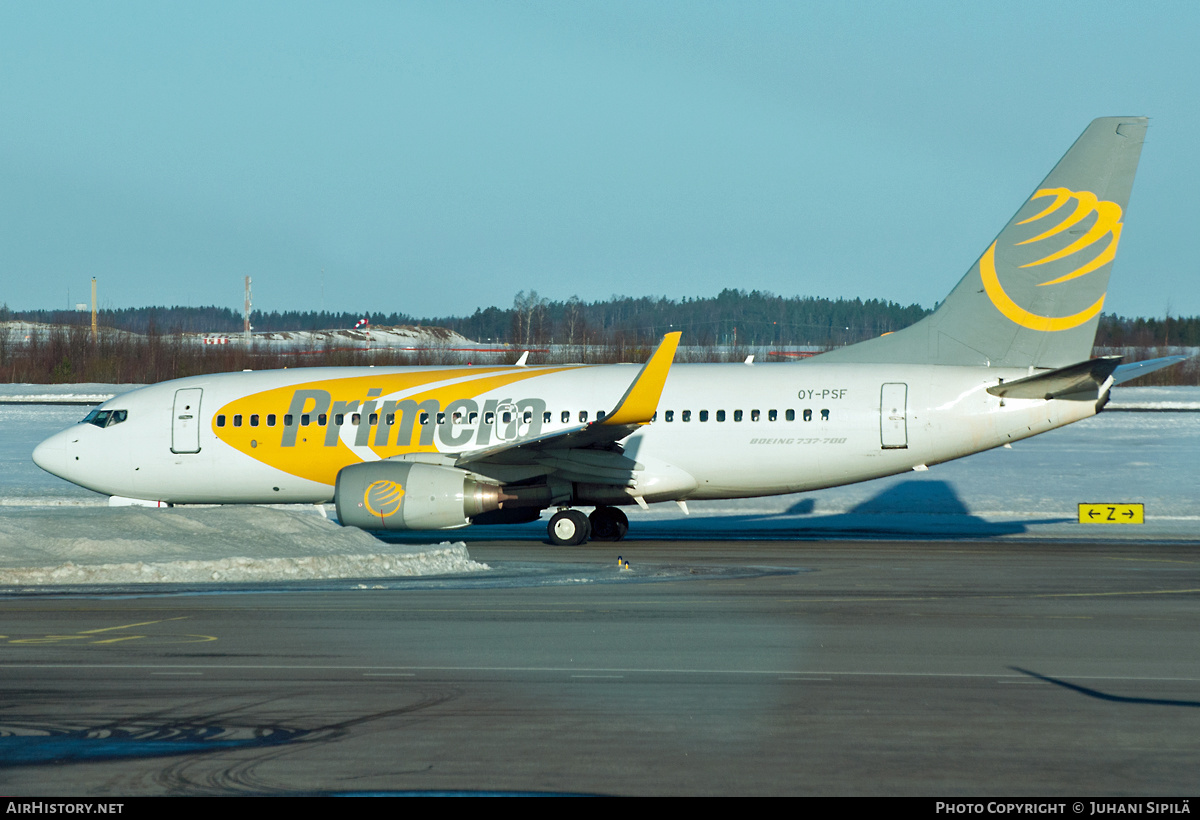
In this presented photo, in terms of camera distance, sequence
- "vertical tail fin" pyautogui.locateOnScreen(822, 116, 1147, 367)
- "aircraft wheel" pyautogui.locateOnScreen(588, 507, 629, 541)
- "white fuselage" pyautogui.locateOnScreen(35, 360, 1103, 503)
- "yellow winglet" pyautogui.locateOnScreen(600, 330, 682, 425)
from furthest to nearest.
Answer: "aircraft wheel" pyautogui.locateOnScreen(588, 507, 629, 541), "white fuselage" pyautogui.locateOnScreen(35, 360, 1103, 503), "vertical tail fin" pyautogui.locateOnScreen(822, 116, 1147, 367), "yellow winglet" pyautogui.locateOnScreen(600, 330, 682, 425)

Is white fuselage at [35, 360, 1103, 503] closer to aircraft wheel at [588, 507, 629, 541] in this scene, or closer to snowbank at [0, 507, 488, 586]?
aircraft wheel at [588, 507, 629, 541]

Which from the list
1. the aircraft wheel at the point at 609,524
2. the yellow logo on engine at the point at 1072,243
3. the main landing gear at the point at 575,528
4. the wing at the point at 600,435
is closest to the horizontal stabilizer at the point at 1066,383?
the yellow logo on engine at the point at 1072,243

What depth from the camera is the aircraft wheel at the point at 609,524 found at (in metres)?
24.6

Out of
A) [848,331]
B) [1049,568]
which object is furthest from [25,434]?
[848,331]

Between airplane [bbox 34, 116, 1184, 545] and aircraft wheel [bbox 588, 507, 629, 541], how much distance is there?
2.2 inches

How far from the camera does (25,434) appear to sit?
152ft

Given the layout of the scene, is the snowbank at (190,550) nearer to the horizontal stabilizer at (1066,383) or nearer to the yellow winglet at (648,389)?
the yellow winglet at (648,389)

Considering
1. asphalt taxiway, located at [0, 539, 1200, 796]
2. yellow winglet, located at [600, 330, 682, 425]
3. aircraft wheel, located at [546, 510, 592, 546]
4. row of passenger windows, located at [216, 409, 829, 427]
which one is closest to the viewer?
asphalt taxiway, located at [0, 539, 1200, 796]

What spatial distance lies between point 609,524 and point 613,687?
14.3 metres

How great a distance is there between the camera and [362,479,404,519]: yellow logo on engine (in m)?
21.9

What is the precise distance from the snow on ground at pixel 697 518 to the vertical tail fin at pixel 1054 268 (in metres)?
4.18

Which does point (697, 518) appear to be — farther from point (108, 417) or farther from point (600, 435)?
point (108, 417)

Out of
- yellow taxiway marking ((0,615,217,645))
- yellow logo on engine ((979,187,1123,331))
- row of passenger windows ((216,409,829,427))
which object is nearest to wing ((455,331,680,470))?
row of passenger windows ((216,409,829,427))

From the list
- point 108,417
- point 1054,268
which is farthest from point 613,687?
point 108,417
